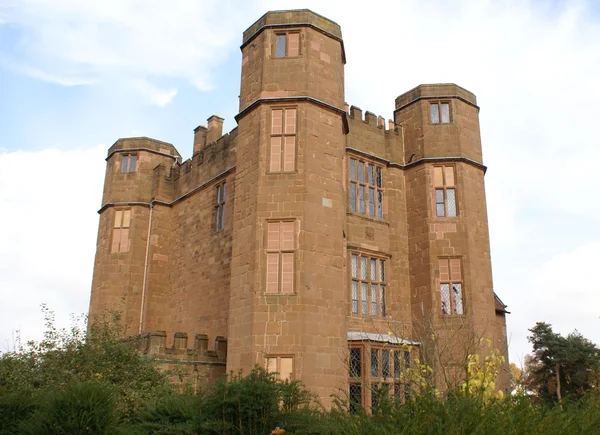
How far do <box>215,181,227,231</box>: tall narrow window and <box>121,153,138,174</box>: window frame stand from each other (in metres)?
4.69

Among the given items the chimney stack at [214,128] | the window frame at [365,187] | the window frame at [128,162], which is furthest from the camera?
the chimney stack at [214,128]

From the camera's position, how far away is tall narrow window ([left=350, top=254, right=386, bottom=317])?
15781mm

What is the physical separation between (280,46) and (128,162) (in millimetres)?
8824

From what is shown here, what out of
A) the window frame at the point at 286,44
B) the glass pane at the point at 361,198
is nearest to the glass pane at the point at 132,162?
the window frame at the point at 286,44

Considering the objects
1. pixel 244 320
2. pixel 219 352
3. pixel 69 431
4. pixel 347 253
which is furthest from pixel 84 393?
pixel 347 253

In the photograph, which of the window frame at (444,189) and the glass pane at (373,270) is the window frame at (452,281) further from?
the glass pane at (373,270)

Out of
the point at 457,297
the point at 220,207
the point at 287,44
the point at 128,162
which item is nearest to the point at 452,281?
the point at 457,297

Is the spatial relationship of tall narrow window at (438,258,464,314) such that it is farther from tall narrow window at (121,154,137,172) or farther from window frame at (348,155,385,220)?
tall narrow window at (121,154,137,172)

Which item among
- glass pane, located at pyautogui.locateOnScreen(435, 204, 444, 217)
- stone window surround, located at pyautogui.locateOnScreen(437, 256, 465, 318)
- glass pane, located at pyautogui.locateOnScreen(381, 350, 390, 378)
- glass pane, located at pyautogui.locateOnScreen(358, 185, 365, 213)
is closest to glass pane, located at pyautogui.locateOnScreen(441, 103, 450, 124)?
glass pane, located at pyautogui.locateOnScreen(435, 204, 444, 217)

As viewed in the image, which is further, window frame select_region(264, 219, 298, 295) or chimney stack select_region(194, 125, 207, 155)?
chimney stack select_region(194, 125, 207, 155)

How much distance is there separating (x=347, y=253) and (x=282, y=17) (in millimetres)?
6645

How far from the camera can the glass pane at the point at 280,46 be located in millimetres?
15172

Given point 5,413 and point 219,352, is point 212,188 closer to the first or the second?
point 219,352

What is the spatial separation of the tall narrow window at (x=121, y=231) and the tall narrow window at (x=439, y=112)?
1109 centimetres
